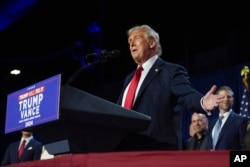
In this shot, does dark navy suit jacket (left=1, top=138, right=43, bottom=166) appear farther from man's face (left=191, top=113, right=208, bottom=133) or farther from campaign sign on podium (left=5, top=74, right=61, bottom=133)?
campaign sign on podium (left=5, top=74, right=61, bottom=133)

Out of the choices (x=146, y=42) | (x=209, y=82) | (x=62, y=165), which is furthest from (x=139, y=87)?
(x=209, y=82)

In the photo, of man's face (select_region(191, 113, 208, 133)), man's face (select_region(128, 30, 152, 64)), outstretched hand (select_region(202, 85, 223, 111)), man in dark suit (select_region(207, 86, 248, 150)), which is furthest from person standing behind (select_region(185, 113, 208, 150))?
outstretched hand (select_region(202, 85, 223, 111))

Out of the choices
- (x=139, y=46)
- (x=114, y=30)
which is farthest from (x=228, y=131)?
(x=114, y=30)

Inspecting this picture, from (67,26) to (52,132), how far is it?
4.61 m

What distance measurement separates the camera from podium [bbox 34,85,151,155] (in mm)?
1329

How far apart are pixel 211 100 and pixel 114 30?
203 inches

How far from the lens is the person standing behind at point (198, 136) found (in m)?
3.52

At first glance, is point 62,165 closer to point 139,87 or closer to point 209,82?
point 139,87

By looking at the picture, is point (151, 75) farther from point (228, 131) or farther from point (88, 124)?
A: point (228, 131)

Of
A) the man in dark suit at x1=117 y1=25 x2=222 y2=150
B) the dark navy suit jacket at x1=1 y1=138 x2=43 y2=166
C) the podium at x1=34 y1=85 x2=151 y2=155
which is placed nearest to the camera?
the podium at x1=34 y1=85 x2=151 y2=155

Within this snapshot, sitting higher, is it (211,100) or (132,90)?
(132,90)

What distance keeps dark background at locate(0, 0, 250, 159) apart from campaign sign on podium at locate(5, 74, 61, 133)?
4.11 m

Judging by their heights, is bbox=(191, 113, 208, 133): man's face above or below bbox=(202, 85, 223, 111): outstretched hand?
above

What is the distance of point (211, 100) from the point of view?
1365 mm
